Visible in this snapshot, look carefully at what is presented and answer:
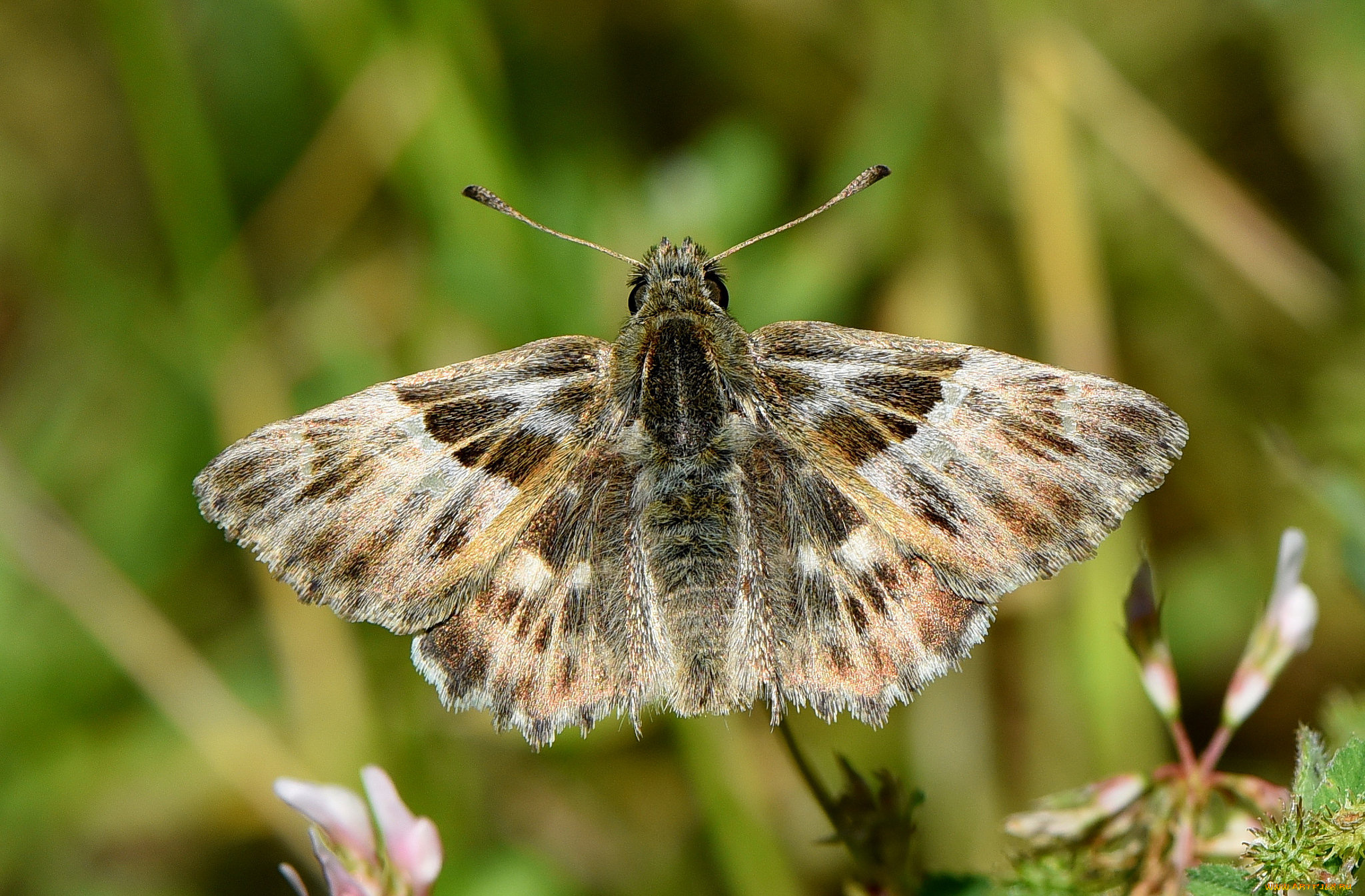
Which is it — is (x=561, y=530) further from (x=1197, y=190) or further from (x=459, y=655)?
(x=1197, y=190)

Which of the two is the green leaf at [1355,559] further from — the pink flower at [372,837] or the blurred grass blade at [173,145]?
the blurred grass blade at [173,145]

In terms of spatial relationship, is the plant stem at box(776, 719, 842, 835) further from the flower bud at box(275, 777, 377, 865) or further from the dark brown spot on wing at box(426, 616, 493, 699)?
the flower bud at box(275, 777, 377, 865)

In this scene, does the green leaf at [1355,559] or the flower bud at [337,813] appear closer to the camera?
the flower bud at [337,813]

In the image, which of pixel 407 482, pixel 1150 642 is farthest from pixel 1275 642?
pixel 407 482

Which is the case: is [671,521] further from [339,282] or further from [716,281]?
[339,282]

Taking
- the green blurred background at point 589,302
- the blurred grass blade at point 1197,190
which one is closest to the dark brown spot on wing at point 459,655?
the green blurred background at point 589,302

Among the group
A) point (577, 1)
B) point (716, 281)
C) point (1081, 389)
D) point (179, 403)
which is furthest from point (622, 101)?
point (1081, 389)
